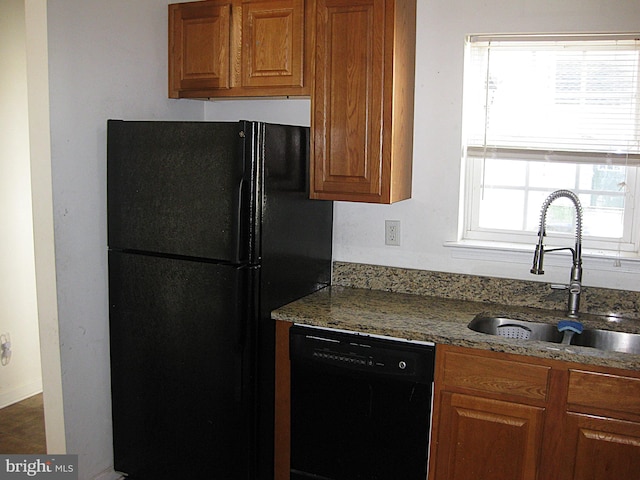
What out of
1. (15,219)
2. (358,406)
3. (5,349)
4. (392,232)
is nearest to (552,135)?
(392,232)

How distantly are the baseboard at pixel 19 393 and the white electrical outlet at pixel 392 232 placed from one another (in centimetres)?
221

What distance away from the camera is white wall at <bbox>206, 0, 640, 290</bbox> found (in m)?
2.53

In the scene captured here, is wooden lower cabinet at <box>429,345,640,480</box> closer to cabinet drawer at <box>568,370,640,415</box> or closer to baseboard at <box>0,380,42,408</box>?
cabinet drawer at <box>568,370,640,415</box>

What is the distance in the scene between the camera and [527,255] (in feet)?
8.76

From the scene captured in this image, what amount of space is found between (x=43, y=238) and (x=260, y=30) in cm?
122

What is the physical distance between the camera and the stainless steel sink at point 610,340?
237cm

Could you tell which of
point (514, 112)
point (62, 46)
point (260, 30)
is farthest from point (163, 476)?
point (514, 112)

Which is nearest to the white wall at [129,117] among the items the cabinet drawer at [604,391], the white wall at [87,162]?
the white wall at [87,162]

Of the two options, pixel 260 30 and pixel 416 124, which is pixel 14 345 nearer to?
pixel 260 30

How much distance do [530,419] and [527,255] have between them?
0.74 meters

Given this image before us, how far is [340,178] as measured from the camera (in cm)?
257

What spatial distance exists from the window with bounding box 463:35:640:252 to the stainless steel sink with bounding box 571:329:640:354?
414mm

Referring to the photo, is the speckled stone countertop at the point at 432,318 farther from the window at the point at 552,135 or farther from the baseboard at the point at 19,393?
the baseboard at the point at 19,393

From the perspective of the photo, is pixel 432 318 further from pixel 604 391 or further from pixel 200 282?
pixel 200 282
